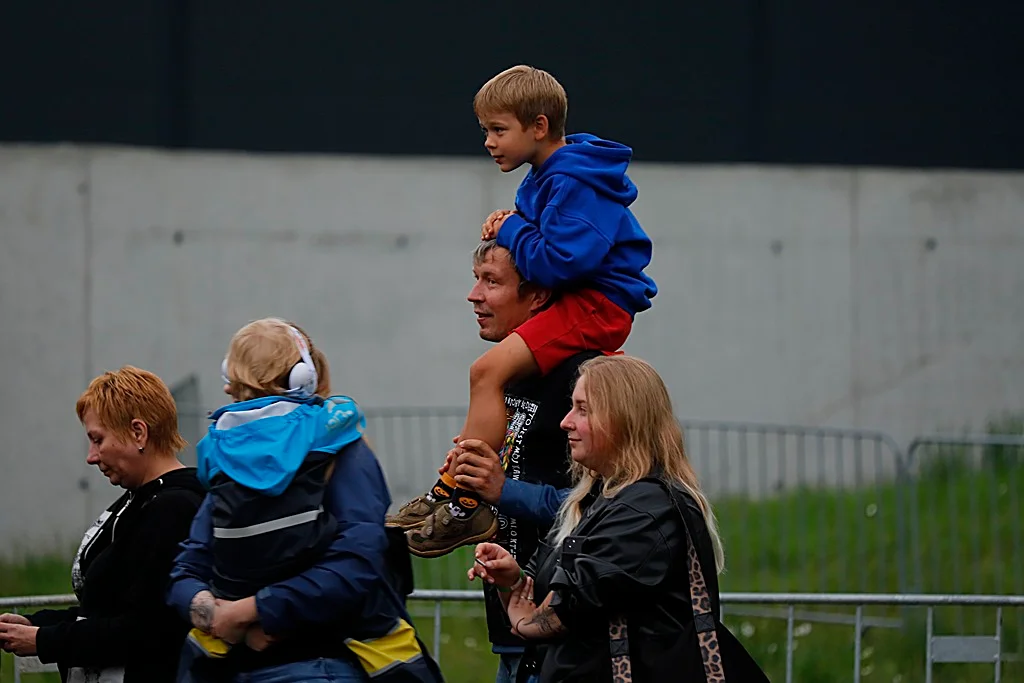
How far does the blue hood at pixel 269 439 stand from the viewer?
119 inches

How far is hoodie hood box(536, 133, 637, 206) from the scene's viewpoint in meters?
3.51

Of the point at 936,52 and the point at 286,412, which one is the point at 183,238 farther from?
the point at 286,412

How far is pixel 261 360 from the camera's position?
3143mm

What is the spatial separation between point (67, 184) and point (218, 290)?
1246 mm

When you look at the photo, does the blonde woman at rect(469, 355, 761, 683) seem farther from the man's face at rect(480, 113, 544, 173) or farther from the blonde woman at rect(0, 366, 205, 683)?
the blonde woman at rect(0, 366, 205, 683)

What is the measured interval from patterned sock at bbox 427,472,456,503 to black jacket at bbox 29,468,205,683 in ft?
1.94

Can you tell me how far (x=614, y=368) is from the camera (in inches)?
128

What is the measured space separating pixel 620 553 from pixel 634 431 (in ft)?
0.98

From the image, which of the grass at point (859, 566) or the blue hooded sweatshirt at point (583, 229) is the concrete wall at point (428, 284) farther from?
the blue hooded sweatshirt at point (583, 229)

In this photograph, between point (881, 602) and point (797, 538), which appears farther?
point (797, 538)

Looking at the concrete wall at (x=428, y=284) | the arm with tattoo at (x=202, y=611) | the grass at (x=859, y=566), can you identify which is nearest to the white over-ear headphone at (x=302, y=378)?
the arm with tattoo at (x=202, y=611)

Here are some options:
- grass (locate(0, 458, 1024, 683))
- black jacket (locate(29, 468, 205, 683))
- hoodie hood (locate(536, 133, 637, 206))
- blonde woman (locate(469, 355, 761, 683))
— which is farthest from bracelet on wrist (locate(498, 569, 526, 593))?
grass (locate(0, 458, 1024, 683))

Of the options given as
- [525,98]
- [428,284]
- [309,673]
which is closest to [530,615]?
[309,673]

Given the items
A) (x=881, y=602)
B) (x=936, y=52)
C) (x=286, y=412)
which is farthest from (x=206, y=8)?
(x=286, y=412)
